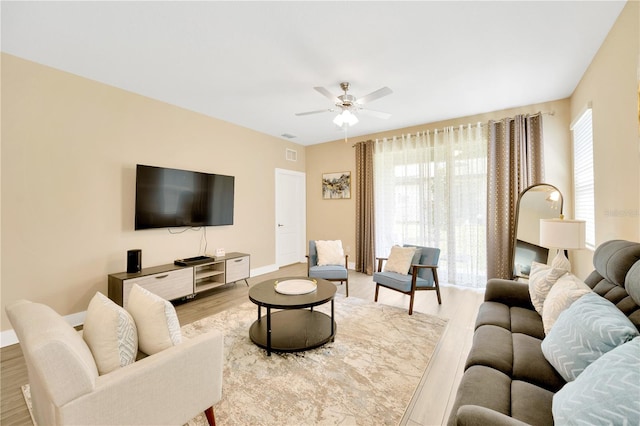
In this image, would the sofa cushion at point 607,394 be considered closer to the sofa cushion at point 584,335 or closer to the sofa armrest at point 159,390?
the sofa cushion at point 584,335

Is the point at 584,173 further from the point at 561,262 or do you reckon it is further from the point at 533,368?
the point at 533,368

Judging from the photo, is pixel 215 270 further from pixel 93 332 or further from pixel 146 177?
pixel 93 332

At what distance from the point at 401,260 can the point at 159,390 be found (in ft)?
9.65

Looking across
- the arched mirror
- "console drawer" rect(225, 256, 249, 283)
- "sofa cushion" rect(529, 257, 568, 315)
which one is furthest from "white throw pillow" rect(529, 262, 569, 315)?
"console drawer" rect(225, 256, 249, 283)

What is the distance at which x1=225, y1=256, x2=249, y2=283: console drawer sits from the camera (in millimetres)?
4046

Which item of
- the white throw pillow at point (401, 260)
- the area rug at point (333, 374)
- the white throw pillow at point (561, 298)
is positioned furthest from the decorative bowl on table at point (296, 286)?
the white throw pillow at point (561, 298)

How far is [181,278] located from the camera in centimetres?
347

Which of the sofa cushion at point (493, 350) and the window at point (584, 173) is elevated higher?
the window at point (584, 173)

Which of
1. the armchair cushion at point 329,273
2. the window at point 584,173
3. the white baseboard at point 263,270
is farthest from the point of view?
the white baseboard at point 263,270

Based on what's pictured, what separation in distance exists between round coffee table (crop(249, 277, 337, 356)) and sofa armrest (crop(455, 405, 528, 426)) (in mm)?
1417

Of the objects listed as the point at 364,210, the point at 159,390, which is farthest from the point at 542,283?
the point at 364,210

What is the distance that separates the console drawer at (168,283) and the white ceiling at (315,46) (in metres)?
2.30

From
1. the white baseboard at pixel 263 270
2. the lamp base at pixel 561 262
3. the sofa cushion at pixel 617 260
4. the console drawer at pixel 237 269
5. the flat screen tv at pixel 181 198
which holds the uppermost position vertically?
the flat screen tv at pixel 181 198

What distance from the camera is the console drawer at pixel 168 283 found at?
304 centimetres
